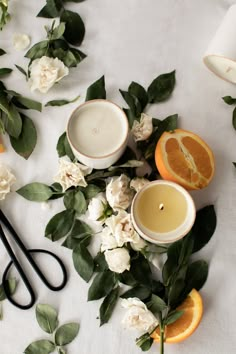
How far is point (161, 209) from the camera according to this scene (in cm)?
66

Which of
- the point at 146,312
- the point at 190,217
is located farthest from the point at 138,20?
the point at 146,312

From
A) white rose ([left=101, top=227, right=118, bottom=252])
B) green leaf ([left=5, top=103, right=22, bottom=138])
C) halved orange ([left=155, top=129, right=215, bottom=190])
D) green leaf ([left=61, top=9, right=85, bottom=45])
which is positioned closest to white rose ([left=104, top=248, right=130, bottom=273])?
white rose ([left=101, top=227, right=118, bottom=252])

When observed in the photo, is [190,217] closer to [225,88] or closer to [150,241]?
[150,241]

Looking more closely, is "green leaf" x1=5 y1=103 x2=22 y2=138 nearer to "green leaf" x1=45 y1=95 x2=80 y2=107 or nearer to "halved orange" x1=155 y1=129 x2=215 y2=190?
"green leaf" x1=45 y1=95 x2=80 y2=107

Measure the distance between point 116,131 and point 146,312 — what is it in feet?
0.77

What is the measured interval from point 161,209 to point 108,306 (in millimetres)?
150

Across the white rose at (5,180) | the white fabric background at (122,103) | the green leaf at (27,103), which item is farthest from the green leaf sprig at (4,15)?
the white rose at (5,180)

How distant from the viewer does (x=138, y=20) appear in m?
0.78

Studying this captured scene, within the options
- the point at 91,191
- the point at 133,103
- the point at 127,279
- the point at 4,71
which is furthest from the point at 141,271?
the point at 4,71

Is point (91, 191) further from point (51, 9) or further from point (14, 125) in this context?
point (51, 9)

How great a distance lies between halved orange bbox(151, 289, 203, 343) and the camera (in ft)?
2.19

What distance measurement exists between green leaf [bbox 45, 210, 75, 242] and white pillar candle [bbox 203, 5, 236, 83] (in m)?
0.29

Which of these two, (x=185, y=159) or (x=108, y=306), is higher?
(x=185, y=159)

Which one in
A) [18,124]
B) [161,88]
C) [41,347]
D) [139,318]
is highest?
[161,88]
